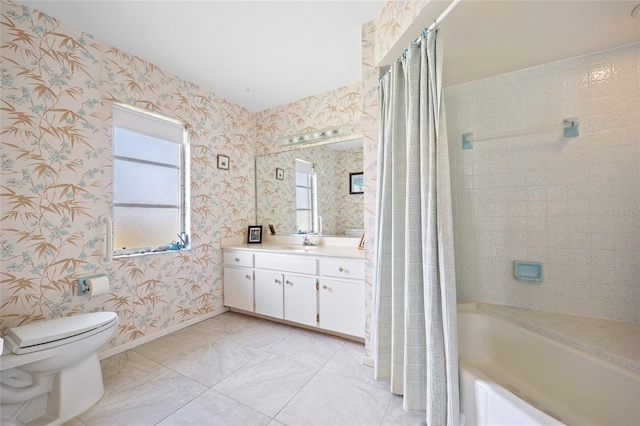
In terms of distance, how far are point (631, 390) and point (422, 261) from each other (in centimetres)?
92

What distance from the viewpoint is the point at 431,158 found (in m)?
1.20

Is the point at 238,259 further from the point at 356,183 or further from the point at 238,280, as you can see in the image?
the point at 356,183

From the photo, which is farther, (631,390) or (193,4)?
(193,4)

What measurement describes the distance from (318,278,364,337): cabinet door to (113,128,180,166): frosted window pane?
1893 millimetres

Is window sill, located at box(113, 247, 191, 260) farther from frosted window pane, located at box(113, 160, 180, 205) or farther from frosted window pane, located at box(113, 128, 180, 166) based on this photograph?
frosted window pane, located at box(113, 128, 180, 166)

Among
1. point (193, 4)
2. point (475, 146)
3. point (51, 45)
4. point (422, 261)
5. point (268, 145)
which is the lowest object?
point (422, 261)

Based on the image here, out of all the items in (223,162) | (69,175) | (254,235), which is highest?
(223,162)

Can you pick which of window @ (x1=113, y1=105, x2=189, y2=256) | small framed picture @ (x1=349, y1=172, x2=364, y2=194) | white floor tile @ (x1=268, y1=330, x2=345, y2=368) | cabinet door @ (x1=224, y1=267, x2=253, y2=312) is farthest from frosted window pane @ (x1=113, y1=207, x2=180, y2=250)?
small framed picture @ (x1=349, y1=172, x2=364, y2=194)

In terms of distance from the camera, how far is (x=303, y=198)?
3006mm

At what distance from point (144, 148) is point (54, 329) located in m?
1.52

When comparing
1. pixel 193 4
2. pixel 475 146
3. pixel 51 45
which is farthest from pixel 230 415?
pixel 51 45

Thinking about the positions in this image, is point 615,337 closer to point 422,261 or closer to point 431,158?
point 422,261

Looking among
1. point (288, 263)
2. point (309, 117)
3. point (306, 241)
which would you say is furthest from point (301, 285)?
point (309, 117)

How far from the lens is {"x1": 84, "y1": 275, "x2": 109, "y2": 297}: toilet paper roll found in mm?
1795
